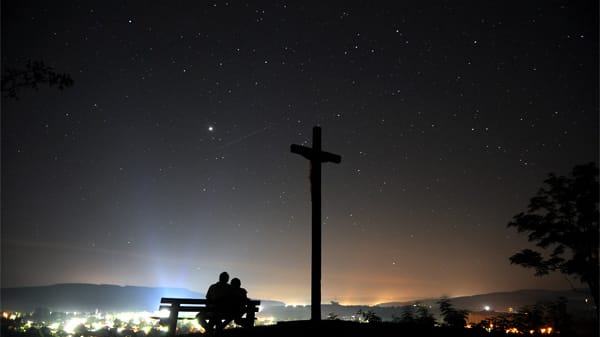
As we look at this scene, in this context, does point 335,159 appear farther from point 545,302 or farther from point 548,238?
point 548,238

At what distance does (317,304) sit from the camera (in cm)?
895

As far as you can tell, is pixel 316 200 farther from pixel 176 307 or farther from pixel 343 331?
pixel 176 307

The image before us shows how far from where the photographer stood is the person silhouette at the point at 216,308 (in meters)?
9.81

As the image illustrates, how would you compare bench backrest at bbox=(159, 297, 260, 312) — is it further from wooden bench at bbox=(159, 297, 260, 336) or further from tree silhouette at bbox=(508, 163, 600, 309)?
tree silhouette at bbox=(508, 163, 600, 309)

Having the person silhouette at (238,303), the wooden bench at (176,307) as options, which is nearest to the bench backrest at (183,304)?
the wooden bench at (176,307)

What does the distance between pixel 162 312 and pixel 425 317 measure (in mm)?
8993

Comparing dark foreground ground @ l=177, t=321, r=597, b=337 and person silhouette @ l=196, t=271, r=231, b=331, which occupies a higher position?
person silhouette @ l=196, t=271, r=231, b=331

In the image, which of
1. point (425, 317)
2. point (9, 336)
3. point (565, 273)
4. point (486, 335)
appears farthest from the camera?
point (9, 336)

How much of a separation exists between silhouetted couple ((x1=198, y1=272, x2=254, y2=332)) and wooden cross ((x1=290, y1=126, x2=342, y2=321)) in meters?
2.13

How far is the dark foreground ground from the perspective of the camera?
8.25 m

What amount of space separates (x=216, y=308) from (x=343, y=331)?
3454 millimetres

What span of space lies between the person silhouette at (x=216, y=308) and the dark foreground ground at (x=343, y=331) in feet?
1.96

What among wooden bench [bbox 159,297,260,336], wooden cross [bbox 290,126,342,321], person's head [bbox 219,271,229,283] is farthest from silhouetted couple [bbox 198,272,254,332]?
wooden cross [bbox 290,126,342,321]

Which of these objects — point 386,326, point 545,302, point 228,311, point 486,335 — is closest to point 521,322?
point 545,302
